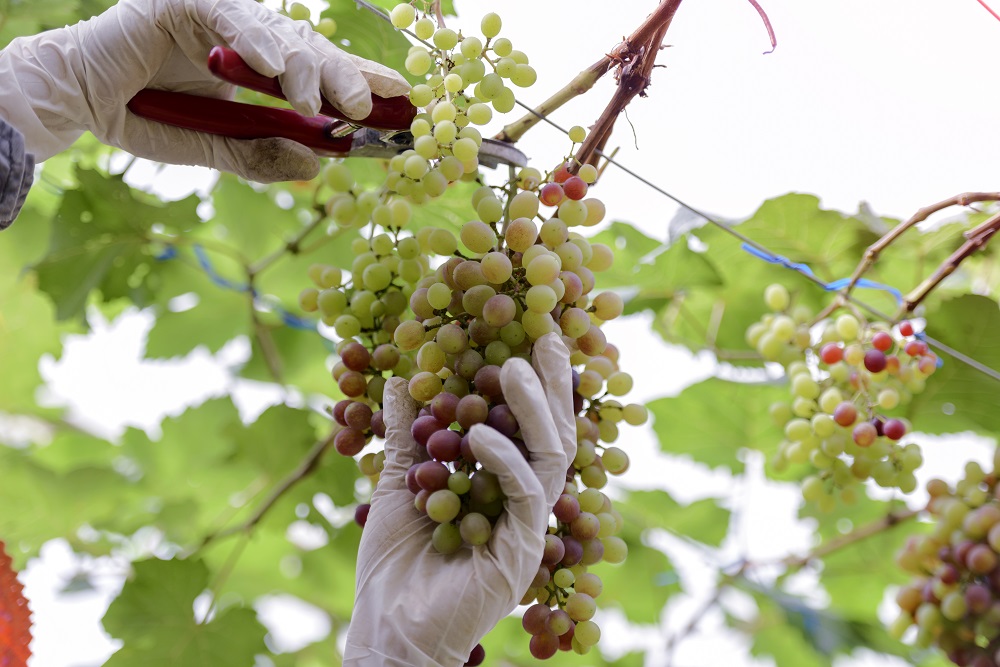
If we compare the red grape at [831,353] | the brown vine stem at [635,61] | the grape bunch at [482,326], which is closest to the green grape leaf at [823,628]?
the red grape at [831,353]

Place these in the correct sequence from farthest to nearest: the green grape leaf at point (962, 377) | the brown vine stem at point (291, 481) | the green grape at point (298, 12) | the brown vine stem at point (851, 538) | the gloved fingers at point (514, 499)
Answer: the brown vine stem at point (851, 538)
the brown vine stem at point (291, 481)
the green grape leaf at point (962, 377)
the green grape at point (298, 12)
the gloved fingers at point (514, 499)

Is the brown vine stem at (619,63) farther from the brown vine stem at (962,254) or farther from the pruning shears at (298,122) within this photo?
the brown vine stem at (962,254)

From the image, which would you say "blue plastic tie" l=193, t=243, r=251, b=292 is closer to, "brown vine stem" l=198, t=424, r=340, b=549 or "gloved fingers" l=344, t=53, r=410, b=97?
"brown vine stem" l=198, t=424, r=340, b=549

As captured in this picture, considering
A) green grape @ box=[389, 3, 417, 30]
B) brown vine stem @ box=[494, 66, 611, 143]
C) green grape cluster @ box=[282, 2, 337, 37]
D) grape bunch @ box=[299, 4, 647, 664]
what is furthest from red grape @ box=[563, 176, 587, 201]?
green grape cluster @ box=[282, 2, 337, 37]

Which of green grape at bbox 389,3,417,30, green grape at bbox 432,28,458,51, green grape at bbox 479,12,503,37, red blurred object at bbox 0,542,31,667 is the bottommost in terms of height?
red blurred object at bbox 0,542,31,667

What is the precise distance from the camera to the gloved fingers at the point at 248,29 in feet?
1.88

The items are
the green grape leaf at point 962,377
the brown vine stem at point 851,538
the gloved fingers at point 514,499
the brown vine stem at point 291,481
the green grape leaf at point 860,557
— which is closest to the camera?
the gloved fingers at point 514,499

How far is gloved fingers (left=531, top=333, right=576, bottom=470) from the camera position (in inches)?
22.8

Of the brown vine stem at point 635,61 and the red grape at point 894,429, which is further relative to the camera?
the red grape at point 894,429

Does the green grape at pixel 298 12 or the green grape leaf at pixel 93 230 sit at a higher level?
the green grape at pixel 298 12

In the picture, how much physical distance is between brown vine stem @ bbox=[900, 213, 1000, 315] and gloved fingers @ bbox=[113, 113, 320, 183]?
2.12ft

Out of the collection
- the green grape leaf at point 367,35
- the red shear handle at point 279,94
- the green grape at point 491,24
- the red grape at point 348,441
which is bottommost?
the red grape at point 348,441

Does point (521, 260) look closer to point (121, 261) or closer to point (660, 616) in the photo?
point (121, 261)

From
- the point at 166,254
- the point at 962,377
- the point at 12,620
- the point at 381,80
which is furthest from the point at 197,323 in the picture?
the point at 962,377
